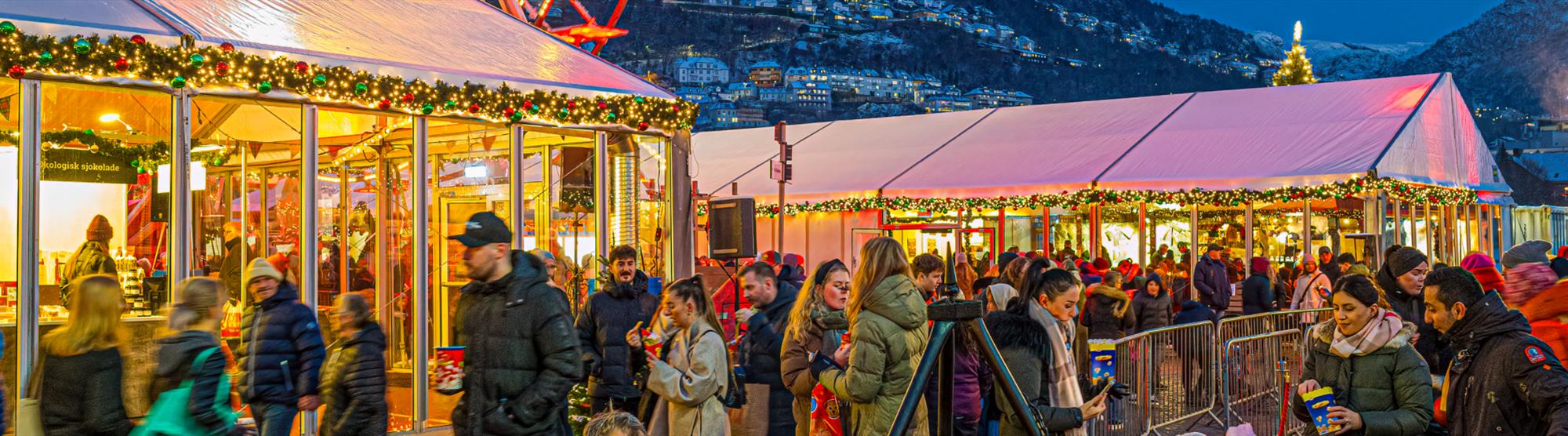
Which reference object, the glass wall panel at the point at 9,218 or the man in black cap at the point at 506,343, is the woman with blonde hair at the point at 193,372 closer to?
the man in black cap at the point at 506,343

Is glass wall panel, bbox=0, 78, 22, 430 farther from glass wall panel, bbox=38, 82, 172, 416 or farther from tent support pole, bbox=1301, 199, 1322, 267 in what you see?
tent support pole, bbox=1301, 199, 1322, 267

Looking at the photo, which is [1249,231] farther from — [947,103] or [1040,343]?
[947,103]

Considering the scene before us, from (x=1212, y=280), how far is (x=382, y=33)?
31.9ft

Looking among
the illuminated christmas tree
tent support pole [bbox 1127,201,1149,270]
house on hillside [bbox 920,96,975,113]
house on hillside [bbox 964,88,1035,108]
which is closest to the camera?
tent support pole [bbox 1127,201,1149,270]

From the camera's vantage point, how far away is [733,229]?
41.2 ft

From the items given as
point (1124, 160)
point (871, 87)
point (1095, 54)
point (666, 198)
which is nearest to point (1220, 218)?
point (1124, 160)

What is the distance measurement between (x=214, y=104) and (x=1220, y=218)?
16.6m

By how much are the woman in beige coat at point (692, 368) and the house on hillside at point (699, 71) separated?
152 meters

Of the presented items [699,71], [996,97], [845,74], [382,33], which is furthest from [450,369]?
[845,74]

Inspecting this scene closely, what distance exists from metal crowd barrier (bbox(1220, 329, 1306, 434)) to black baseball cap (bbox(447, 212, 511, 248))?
23.4ft

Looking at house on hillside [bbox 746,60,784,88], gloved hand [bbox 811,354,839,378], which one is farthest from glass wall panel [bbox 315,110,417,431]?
house on hillside [bbox 746,60,784,88]

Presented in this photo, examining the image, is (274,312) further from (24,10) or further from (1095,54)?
(1095,54)

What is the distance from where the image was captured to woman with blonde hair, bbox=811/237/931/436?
5223mm

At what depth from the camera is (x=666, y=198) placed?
12344 millimetres
